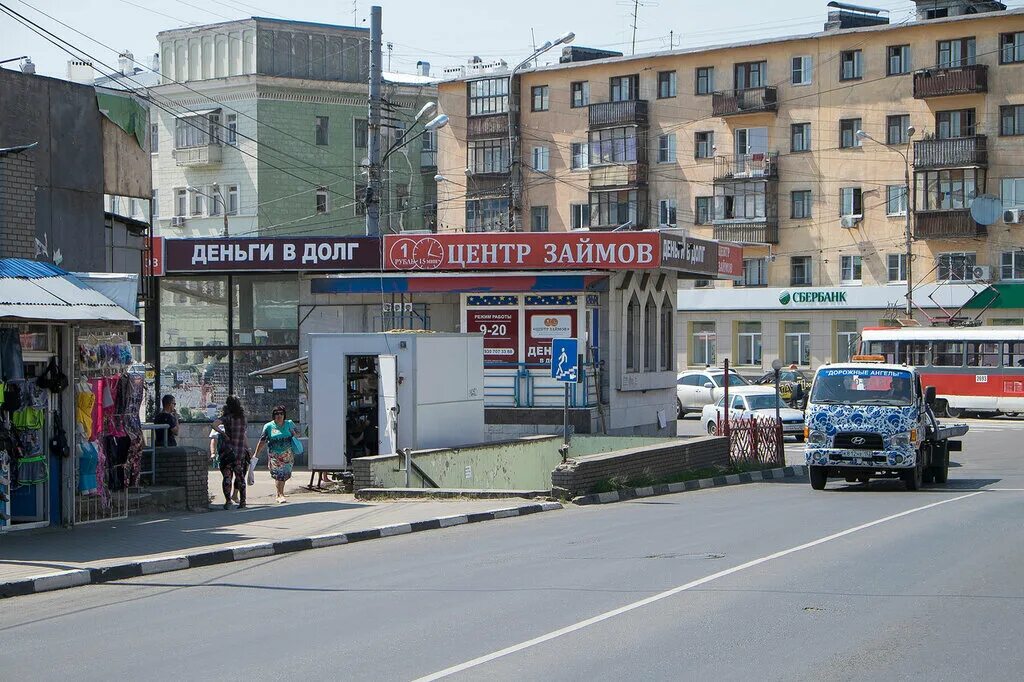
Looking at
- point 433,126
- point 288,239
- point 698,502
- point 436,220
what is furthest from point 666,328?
point 436,220

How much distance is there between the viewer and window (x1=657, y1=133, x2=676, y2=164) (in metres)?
67.9

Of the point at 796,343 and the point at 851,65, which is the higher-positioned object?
the point at 851,65

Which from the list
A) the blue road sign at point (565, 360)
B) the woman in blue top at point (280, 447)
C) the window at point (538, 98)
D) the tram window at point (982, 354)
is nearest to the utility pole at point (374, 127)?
the blue road sign at point (565, 360)

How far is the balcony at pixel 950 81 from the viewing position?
59031 millimetres

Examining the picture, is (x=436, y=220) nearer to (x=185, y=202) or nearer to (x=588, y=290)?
(x=185, y=202)

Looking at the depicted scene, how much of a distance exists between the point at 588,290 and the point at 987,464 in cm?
1004

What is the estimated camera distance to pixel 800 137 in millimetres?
64562

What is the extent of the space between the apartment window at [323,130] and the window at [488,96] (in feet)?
26.6

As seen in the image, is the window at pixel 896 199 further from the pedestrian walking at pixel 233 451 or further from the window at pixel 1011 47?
the pedestrian walking at pixel 233 451

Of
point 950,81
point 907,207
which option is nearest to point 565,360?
point 907,207

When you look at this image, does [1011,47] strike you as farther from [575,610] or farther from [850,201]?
[575,610]

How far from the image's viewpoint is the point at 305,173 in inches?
2709

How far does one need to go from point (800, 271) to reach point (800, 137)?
257 inches

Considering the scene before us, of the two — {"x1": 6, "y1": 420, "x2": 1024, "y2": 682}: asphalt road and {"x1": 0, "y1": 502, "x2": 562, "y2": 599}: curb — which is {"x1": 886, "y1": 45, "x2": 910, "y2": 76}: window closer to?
{"x1": 6, "y1": 420, "x2": 1024, "y2": 682}: asphalt road
